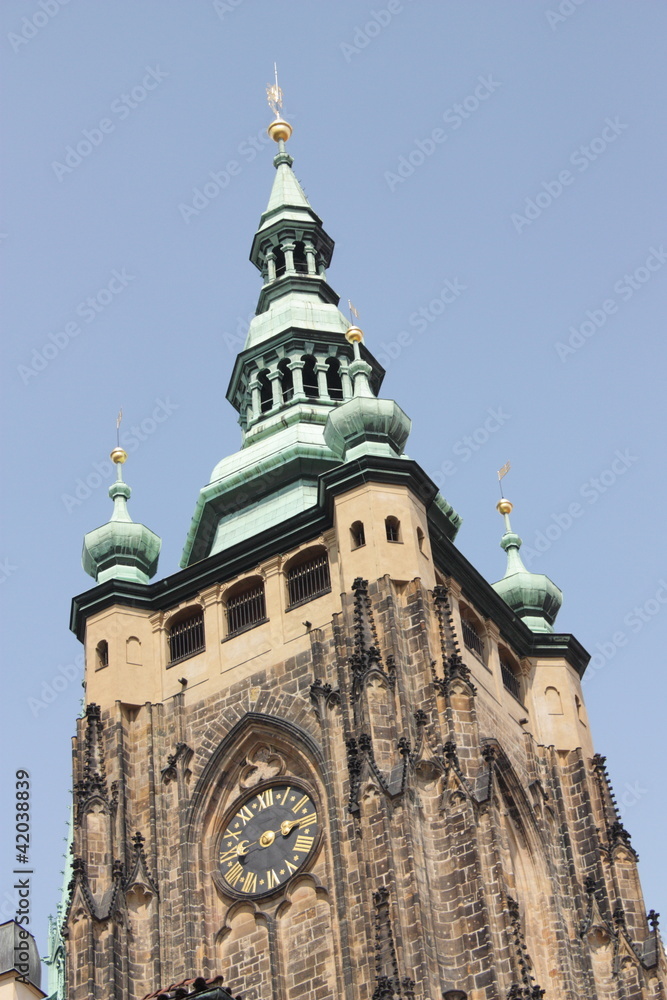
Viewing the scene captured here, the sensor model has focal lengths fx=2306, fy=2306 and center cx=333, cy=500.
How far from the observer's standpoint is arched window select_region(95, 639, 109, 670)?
1598 inches

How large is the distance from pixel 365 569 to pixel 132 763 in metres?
5.18

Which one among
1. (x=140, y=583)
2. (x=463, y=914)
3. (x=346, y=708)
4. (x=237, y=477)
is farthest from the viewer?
(x=237, y=477)

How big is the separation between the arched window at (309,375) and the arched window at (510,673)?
790 cm

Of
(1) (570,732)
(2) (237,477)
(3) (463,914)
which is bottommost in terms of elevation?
(3) (463,914)

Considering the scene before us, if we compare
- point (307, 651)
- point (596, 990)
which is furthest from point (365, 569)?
point (596, 990)

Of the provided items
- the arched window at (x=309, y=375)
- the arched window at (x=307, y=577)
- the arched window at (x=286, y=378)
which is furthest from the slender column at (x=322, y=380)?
the arched window at (x=307, y=577)

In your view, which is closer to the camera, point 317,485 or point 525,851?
point 525,851

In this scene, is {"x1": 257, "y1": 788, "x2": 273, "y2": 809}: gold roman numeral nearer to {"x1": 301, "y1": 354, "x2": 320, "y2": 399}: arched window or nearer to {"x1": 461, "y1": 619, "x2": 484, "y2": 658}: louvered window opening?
{"x1": 461, "y1": 619, "x2": 484, "y2": 658}: louvered window opening

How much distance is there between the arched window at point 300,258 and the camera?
51.8 metres

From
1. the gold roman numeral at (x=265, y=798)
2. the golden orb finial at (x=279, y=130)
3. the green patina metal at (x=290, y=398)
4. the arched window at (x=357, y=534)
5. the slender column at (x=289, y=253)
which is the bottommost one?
the gold roman numeral at (x=265, y=798)

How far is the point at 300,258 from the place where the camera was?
2057 inches

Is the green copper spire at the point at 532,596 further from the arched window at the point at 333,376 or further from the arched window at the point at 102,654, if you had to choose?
the arched window at the point at 102,654

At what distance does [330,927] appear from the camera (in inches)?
1411

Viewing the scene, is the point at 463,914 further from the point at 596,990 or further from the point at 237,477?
the point at 237,477
